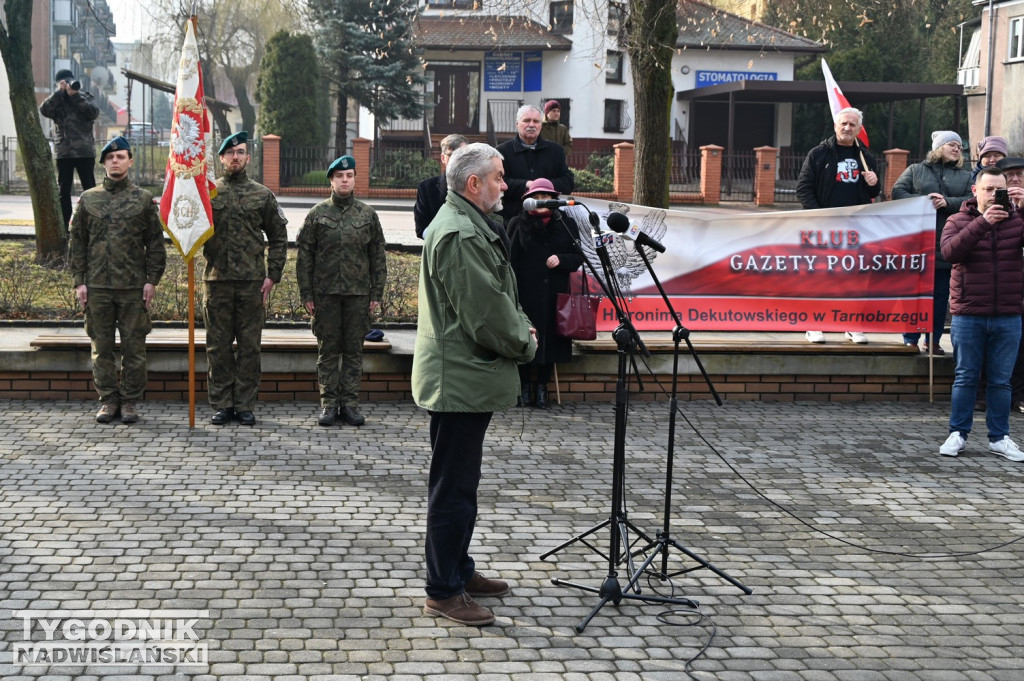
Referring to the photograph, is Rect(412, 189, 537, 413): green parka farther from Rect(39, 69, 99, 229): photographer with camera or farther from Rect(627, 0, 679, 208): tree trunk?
Rect(39, 69, 99, 229): photographer with camera

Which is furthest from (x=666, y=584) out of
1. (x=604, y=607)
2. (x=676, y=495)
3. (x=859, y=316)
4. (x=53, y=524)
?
(x=859, y=316)

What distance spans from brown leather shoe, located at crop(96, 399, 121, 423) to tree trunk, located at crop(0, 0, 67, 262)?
6.23 m

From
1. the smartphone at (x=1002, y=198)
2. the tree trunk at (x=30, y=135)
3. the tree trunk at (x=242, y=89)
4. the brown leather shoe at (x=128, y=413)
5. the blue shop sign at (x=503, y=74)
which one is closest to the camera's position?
the smartphone at (x=1002, y=198)

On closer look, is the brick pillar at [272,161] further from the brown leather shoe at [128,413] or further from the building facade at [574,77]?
the brown leather shoe at [128,413]

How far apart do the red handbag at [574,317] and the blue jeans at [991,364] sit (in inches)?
110

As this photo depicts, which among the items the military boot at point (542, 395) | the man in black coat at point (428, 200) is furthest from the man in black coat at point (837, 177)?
the man in black coat at point (428, 200)

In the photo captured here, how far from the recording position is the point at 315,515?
22.9 ft

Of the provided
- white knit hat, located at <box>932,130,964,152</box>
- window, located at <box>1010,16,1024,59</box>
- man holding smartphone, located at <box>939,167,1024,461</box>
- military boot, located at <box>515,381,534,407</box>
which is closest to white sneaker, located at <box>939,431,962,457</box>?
man holding smartphone, located at <box>939,167,1024,461</box>

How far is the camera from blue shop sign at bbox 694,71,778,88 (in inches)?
1918

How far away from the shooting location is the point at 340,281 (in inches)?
366

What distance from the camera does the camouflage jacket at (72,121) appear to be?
15242 millimetres

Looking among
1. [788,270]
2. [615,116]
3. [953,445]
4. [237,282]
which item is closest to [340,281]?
[237,282]

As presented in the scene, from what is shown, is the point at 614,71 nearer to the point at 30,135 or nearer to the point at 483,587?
the point at 30,135

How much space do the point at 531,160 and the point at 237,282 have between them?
2719 mm
